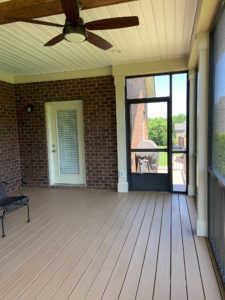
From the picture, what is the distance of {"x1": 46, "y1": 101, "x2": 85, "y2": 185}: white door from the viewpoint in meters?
5.49

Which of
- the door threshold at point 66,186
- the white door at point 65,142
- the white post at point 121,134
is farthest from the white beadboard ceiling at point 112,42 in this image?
the door threshold at point 66,186

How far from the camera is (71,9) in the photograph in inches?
72.6

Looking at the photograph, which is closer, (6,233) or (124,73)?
(6,233)

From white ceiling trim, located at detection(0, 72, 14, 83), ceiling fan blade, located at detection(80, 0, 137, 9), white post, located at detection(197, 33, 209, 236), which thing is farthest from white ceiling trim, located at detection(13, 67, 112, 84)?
ceiling fan blade, located at detection(80, 0, 137, 9)

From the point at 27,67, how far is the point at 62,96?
94 centimetres

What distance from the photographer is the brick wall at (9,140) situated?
520cm

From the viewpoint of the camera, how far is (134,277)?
2.20 meters

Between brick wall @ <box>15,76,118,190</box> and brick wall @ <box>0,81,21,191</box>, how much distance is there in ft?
0.46

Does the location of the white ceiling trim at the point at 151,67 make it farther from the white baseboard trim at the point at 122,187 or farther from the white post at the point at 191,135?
the white baseboard trim at the point at 122,187

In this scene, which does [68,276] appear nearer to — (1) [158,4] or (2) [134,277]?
(2) [134,277]

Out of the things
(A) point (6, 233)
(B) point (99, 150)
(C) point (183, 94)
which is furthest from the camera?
(B) point (99, 150)

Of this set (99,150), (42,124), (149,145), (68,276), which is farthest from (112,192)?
(68,276)

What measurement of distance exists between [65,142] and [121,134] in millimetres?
1506

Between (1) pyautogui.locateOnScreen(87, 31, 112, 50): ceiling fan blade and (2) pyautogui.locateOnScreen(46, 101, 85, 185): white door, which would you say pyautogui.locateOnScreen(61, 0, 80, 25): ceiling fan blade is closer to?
(1) pyautogui.locateOnScreen(87, 31, 112, 50): ceiling fan blade
